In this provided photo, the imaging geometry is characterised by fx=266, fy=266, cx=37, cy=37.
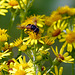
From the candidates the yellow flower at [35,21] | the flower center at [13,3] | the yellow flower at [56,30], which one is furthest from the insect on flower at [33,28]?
the flower center at [13,3]

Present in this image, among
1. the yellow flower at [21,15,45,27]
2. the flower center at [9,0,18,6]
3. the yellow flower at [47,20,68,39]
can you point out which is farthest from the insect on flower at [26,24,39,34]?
the flower center at [9,0,18,6]

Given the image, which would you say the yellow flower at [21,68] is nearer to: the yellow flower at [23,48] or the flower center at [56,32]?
the yellow flower at [23,48]

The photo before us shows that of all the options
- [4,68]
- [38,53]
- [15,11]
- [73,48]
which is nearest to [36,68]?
[38,53]

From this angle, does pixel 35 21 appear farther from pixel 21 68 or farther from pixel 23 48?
pixel 21 68

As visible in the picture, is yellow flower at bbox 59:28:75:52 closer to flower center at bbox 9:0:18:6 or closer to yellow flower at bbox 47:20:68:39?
yellow flower at bbox 47:20:68:39

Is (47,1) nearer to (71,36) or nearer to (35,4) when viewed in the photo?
(35,4)

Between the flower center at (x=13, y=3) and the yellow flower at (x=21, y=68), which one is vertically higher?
→ the flower center at (x=13, y=3)

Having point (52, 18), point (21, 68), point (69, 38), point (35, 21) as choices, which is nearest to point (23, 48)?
point (21, 68)

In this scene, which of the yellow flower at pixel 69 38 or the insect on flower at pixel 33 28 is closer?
the insect on flower at pixel 33 28
